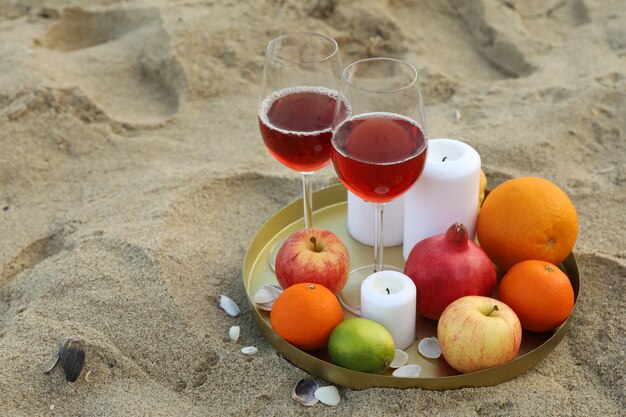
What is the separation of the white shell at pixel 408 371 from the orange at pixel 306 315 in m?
0.17

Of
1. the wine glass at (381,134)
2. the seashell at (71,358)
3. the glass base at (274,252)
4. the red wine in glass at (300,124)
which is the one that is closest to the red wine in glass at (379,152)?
the wine glass at (381,134)

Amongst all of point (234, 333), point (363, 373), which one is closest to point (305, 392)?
point (363, 373)

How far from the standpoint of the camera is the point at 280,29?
3371 millimetres

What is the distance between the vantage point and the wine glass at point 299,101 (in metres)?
1.83

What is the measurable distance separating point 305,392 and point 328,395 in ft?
0.17

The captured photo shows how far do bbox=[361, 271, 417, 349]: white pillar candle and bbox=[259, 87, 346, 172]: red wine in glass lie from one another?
323 mm

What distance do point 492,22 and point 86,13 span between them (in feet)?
5.94

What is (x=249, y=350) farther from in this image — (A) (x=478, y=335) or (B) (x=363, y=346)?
(A) (x=478, y=335)

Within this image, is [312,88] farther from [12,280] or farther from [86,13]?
[86,13]

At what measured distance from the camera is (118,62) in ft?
10.7

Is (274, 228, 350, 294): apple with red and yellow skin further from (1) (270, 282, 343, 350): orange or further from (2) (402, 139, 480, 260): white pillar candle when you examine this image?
(2) (402, 139, 480, 260): white pillar candle

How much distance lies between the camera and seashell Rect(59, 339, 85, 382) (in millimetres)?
1784

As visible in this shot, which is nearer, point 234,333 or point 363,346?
point 363,346

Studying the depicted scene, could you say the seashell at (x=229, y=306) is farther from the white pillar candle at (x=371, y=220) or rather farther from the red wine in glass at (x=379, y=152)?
the red wine in glass at (x=379, y=152)
